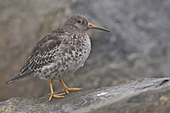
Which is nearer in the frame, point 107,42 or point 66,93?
point 66,93

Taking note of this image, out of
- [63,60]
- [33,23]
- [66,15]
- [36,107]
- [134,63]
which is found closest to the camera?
[36,107]

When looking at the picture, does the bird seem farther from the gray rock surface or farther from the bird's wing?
the gray rock surface

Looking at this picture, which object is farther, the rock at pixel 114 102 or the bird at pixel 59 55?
the bird at pixel 59 55

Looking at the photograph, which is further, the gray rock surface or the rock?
the gray rock surface

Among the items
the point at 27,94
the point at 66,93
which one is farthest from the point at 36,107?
the point at 27,94

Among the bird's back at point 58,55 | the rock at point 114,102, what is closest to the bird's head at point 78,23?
the bird's back at point 58,55

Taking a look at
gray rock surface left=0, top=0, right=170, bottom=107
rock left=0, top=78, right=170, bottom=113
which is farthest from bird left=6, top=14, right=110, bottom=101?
gray rock surface left=0, top=0, right=170, bottom=107

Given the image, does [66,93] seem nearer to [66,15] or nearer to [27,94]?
[27,94]

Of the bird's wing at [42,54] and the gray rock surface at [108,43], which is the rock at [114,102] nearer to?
the bird's wing at [42,54]
